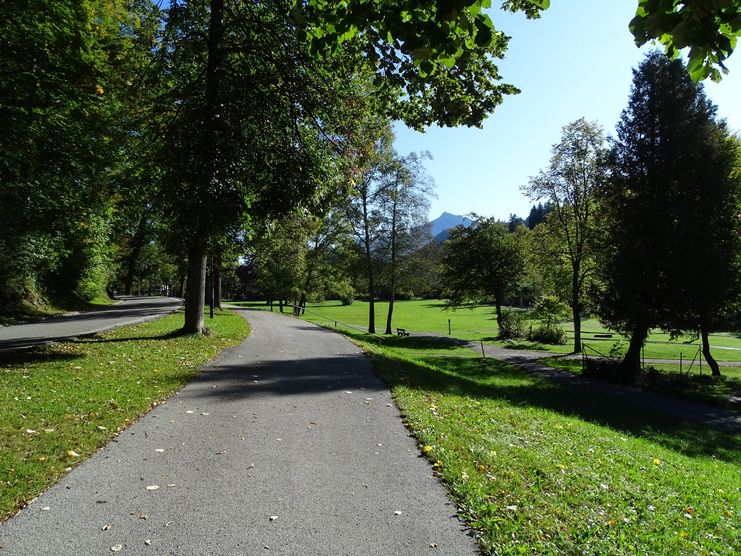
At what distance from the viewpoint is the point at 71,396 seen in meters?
7.03

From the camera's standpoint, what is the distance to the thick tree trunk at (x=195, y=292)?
15055 millimetres

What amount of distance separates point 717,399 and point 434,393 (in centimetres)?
1090

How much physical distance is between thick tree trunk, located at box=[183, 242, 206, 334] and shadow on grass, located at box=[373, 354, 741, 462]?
6.26 metres

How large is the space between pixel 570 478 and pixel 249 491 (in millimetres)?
3259

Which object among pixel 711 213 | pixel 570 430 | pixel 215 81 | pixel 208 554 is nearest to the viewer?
pixel 208 554

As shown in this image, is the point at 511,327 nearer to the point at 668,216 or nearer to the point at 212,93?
the point at 668,216

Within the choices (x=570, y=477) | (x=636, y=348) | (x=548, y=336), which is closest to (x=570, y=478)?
(x=570, y=477)

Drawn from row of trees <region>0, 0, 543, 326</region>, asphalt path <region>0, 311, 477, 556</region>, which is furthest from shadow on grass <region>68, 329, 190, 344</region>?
asphalt path <region>0, 311, 477, 556</region>

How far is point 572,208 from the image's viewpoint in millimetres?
27562

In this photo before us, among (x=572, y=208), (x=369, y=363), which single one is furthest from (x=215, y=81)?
(x=572, y=208)

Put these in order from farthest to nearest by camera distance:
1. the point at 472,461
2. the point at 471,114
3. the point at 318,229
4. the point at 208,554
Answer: the point at 318,229 < the point at 471,114 < the point at 472,461 < the point at 208,554

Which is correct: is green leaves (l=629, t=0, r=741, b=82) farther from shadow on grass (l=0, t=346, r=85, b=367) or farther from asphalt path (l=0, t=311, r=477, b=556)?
shadow on grass (l=0, t=346, r=85, b=367)

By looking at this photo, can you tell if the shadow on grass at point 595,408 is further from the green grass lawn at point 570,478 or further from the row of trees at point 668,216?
the row of trees at point 668,216

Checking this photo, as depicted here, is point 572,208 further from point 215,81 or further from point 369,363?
point 215,81
